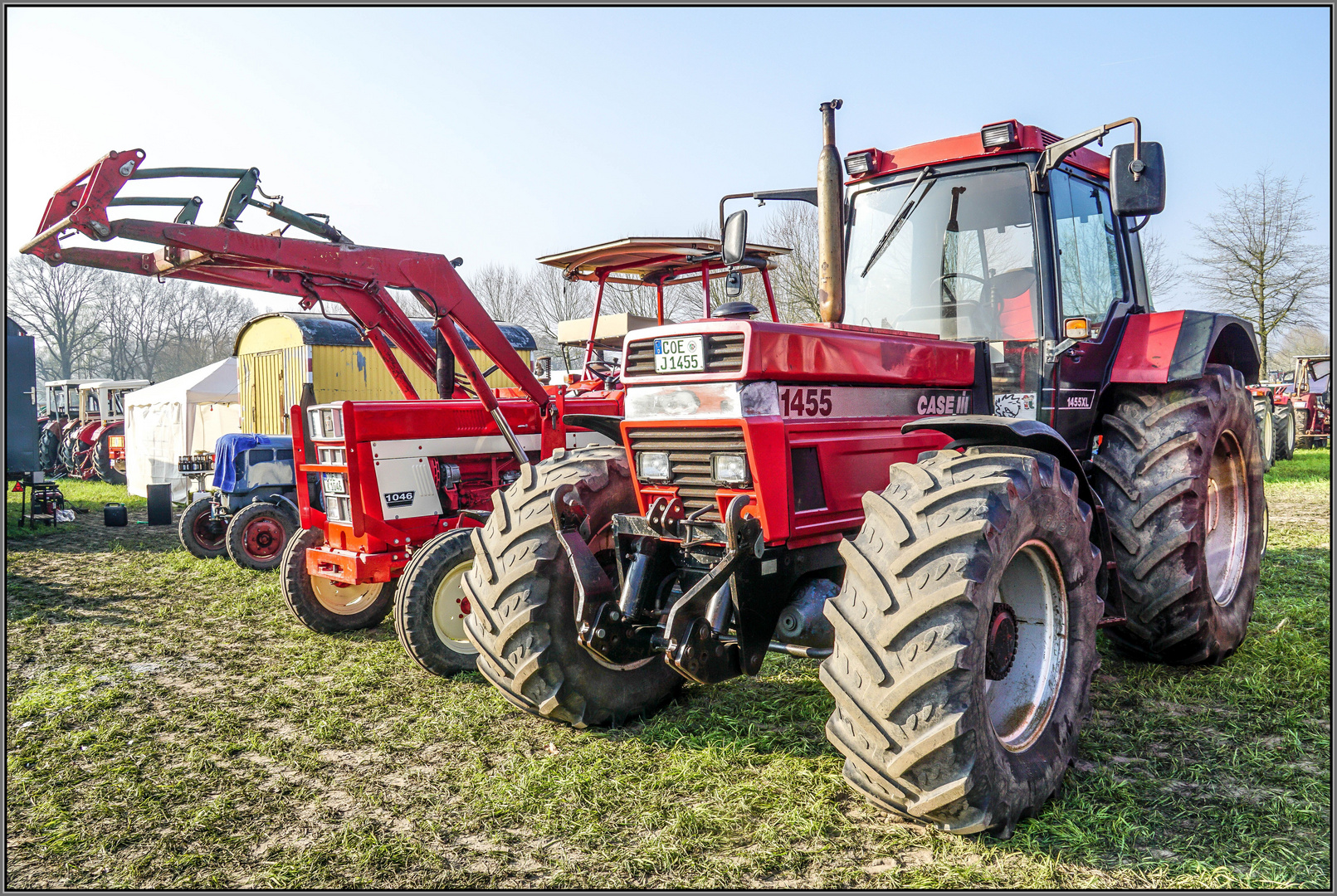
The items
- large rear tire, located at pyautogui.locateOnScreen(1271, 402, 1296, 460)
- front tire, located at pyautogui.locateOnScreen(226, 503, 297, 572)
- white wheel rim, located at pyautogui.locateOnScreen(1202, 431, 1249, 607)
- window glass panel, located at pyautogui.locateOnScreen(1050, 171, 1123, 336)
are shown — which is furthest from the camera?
large rear tire, located at pyautogui.locateOnScreen(1271, 402, 1296, 460)

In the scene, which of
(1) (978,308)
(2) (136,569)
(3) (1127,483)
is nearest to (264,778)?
(1) (978,308)

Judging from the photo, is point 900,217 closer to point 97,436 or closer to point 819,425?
point 819,425

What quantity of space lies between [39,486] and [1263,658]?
16.1m

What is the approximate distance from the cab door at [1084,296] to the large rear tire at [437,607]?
11.1ft

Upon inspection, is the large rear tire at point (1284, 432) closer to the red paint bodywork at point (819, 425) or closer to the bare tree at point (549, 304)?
the red paint bodywork at point (819, 425)

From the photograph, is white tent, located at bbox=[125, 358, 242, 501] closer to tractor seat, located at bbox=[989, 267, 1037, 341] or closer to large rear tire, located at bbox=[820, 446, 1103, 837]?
tractor seat, located at bbox=[989, 267, 1037, 341]

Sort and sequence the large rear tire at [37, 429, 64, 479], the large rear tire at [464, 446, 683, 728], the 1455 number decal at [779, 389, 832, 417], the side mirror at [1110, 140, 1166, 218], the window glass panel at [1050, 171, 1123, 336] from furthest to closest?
1. the large rear tire at [37, 429, 64, 479]
2. the window glass panel at [1050, 171, 1123, 336]
3. the large rear tire at [464, 446, 683, 728]
4. the side mirror at [1110, 140, 1166, 218]
5. the 1455 number decal at [779, 389, 832, 417]

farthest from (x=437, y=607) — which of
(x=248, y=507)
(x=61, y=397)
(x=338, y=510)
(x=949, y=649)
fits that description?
(x=61, y=397)

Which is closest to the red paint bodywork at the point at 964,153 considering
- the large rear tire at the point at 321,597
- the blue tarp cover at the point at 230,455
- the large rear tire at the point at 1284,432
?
the large rear tire at the point at 321,597

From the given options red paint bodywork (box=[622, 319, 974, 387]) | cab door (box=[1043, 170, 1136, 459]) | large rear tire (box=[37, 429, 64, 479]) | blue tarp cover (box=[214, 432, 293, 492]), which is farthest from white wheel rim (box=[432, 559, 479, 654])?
large rear tire (box=[37, 429, 64, 479])

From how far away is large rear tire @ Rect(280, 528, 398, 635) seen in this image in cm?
632

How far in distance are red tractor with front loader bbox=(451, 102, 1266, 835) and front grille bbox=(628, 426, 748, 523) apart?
0.01 m

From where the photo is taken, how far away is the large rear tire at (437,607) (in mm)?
5152

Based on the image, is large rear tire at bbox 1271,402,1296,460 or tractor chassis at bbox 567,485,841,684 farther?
large rear tire at bbox 1271,402,1296,460
